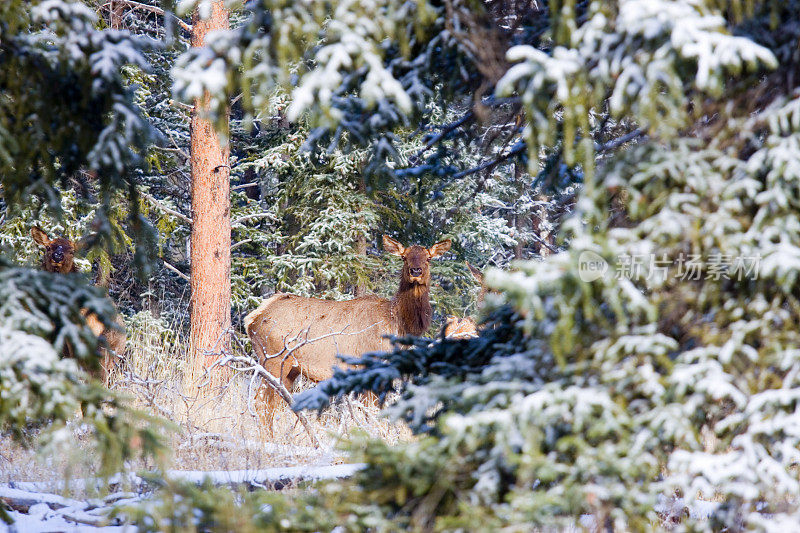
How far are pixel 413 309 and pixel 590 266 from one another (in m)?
6.75

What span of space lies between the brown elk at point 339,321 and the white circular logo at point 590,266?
6.54 meters

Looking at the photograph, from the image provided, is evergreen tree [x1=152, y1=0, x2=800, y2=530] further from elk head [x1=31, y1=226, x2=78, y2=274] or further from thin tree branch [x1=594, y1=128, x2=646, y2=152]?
elk head [x1=31, y1=226, x2=78, y2=274]

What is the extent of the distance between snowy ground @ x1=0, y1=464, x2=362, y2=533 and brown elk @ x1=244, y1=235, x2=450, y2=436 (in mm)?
3851

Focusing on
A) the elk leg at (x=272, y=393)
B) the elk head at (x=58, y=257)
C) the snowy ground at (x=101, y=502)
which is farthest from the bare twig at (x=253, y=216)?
the snowy ground at (x=101, y=502)

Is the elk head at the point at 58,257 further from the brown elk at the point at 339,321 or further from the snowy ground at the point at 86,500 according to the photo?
the snowy ground at the point at 86,500

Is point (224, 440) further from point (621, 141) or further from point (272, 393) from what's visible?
point (621, 141)

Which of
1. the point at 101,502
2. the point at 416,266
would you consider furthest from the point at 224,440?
the point at 416,266

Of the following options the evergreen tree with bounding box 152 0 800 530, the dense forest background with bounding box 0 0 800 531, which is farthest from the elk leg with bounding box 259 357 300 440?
the evergreen tree with bounding box 152 0 800 530

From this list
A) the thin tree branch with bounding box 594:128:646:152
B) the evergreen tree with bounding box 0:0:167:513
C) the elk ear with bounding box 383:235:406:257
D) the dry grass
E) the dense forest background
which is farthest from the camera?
the elk ear with bounding box 383:235:406:257

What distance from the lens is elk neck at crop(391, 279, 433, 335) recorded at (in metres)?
9.54

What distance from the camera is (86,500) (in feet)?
16.6

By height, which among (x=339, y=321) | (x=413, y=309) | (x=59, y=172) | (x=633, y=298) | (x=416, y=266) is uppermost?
(x=59, y=172)

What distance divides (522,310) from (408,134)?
11.6m

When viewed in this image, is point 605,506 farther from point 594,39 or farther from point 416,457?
point 594,39
